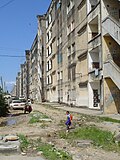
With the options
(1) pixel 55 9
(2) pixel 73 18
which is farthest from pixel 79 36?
(1) pixel 55 9

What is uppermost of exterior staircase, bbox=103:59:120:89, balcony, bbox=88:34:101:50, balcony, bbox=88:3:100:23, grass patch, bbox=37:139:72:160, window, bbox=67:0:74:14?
window, bbox=67:0:74:14

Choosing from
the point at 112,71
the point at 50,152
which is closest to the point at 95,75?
the point at 112,71

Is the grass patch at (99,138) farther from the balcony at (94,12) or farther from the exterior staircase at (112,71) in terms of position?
the balcony at (94,12)

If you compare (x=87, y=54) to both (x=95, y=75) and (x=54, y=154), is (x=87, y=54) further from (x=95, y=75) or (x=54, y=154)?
(x=54, y=154)

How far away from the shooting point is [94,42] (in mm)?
30875

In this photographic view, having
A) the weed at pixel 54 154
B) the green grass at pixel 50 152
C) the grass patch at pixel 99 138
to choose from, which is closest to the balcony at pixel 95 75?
the grass patch at pixel 99 138

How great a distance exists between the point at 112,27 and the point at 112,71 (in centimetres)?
366

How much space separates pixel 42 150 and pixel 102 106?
18.9m

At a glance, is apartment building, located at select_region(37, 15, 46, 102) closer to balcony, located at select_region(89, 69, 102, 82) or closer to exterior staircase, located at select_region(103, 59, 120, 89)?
balcony, located at select_region(89, 69, 102, 82)

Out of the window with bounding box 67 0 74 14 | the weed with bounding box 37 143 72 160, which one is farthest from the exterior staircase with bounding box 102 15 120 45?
the window with bounding box 67 0 74 14

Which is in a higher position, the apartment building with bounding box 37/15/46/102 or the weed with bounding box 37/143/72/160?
the apartment building with bounding box 37/15/46/102

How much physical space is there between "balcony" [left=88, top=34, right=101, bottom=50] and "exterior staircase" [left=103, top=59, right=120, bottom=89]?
10.4 feet

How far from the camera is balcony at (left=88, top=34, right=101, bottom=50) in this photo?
29203mm

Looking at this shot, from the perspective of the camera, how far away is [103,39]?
1094 inches
